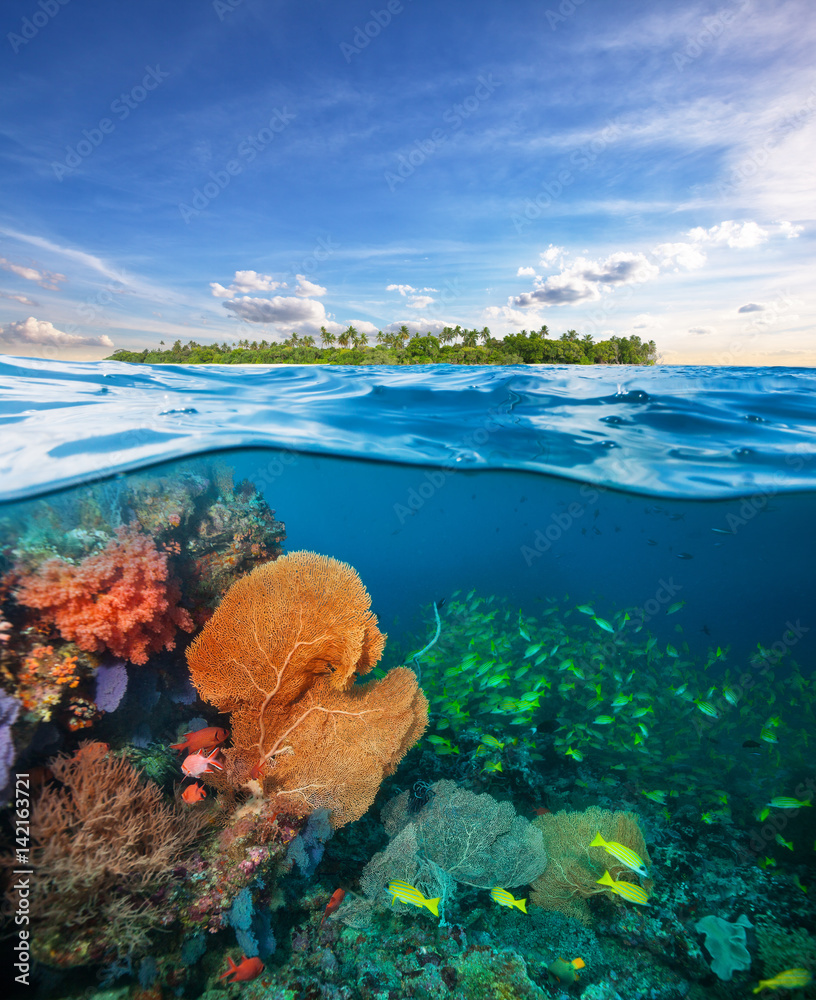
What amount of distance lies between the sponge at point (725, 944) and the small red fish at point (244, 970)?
4701 millimetres

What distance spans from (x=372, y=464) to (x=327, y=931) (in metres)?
9.99

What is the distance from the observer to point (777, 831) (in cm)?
665

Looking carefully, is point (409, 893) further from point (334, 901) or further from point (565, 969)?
point (565, 969)

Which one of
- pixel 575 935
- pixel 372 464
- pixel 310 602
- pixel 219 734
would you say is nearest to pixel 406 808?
pixel 575 935

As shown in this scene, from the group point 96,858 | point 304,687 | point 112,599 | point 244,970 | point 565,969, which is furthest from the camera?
point 304,687

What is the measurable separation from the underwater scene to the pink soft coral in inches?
1.3

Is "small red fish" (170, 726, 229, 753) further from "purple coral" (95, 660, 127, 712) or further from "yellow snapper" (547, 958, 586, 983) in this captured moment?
"yellow snapper" (547, 958, 586, 983)

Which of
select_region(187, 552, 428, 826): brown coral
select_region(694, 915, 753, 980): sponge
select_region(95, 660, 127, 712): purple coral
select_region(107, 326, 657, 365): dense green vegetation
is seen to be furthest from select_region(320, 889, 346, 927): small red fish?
select_region(107, 326, 657, 365): dense green vegetation

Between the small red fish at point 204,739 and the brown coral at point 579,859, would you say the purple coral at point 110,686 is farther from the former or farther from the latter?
the brown coral at point 579,859

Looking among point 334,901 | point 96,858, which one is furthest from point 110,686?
point 334,901

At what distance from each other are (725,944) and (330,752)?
4766 mm

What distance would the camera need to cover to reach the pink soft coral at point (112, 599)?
15.8ft

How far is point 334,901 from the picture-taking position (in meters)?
4.80

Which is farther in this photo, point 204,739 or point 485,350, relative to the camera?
point 485,350
